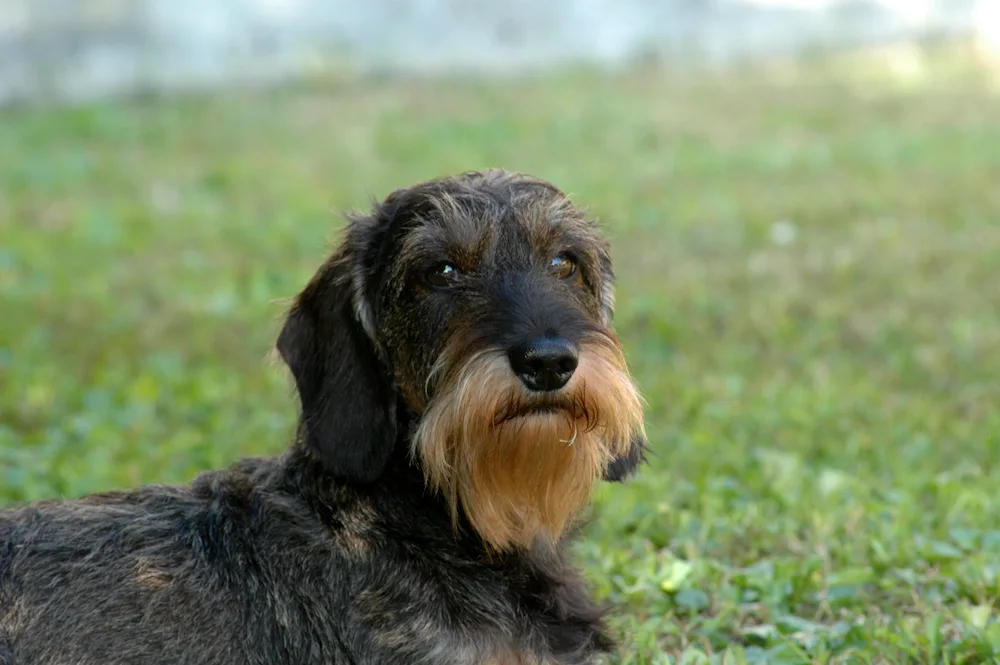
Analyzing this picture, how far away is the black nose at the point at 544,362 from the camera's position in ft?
13.9

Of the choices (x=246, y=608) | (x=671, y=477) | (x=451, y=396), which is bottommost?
(x=671, y=477)

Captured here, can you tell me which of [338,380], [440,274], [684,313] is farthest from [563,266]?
[684,313]

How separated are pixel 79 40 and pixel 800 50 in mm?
13767

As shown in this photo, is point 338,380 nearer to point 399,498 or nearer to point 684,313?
point 399,498

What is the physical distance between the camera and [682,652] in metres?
5.38

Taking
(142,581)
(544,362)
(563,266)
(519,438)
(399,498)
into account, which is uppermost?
(563,266)

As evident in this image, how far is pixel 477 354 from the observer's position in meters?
4.33

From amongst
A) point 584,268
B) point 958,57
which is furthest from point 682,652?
point 958,57

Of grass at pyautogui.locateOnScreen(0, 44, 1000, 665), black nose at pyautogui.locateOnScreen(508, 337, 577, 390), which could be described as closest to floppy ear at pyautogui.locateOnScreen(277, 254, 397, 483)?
black nose at pyautogui.locateOnScreen(508, 337, 577, 390)

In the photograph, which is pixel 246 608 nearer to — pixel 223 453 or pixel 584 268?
pixel 584 268

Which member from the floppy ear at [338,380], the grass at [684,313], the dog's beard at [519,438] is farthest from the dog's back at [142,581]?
the grass at [684,313]

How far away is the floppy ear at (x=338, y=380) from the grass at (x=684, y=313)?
1.45 meters

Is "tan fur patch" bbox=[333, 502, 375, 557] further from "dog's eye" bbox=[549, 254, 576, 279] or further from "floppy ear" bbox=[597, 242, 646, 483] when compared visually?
"dog's eye" bbox=[549, 254, 576, 279]

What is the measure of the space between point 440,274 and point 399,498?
0.82 metres
